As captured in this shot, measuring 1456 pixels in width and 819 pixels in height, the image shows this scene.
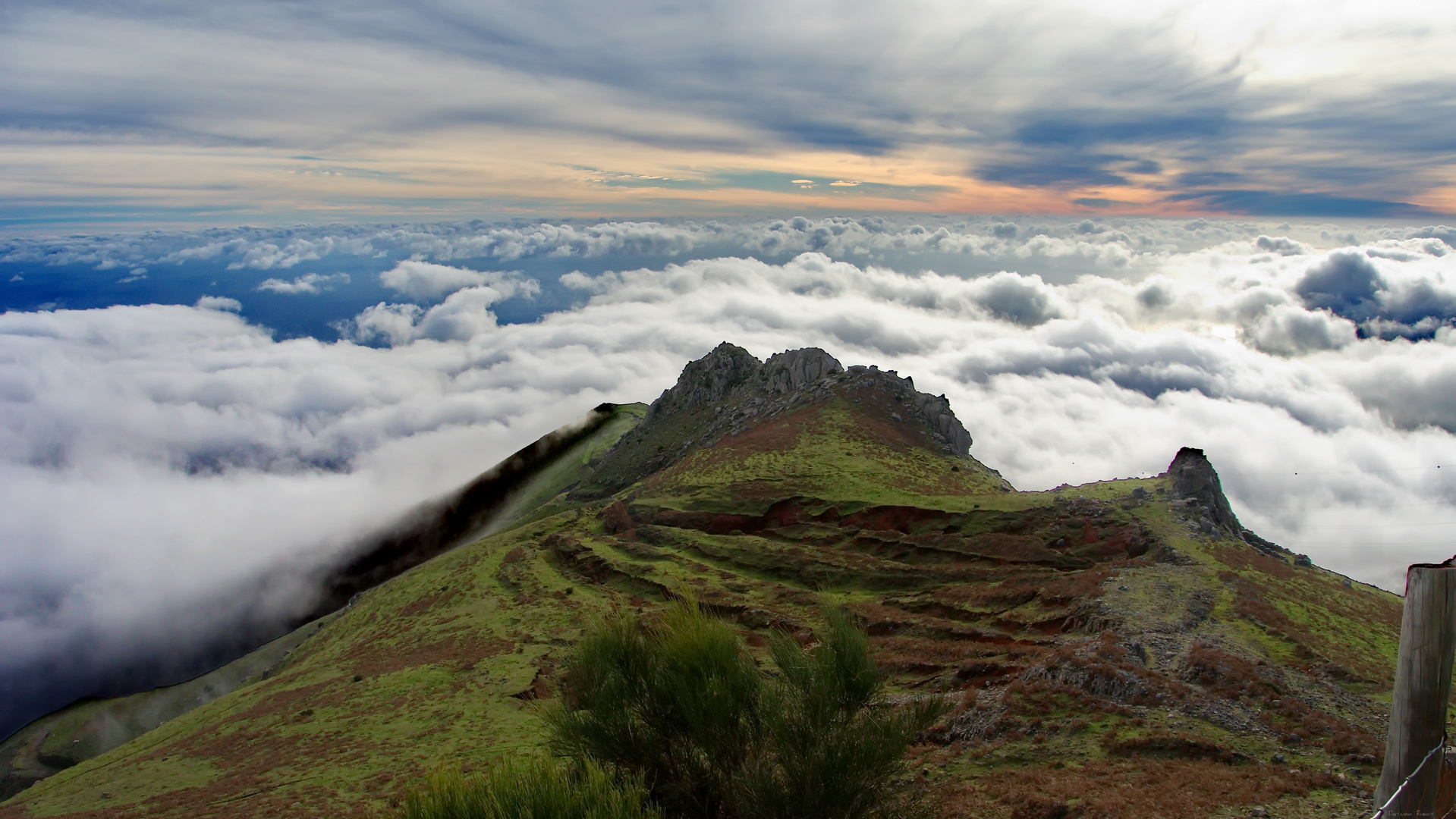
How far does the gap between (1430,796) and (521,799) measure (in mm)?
12714

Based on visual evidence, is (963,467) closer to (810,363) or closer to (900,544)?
(900,544)

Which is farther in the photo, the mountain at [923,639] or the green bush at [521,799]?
the mountain at [923,639]

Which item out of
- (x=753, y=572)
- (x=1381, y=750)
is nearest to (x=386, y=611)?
(x=753, y=572)

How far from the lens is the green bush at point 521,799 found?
1073 cm

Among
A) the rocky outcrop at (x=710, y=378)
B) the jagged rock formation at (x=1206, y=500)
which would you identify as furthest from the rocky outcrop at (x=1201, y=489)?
the rocky outcrop at (x=710, y=378)

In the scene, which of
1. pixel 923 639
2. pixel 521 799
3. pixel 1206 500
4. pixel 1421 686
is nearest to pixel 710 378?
pixel 1206 500

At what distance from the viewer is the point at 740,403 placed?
119188 millimetres

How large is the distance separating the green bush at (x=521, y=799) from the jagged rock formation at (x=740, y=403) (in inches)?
3195

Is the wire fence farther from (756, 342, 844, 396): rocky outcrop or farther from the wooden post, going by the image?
(756, 342, 844, 396): rocky outcrop

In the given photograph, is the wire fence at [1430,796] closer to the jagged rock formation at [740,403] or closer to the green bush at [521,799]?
the green bush at [521,799]

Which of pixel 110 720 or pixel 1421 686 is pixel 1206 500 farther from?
pixel 110 720

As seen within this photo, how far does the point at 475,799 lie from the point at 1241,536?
204ft

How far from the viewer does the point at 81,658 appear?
7032 inches

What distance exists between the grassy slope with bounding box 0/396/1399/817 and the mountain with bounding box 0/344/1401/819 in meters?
0.18
